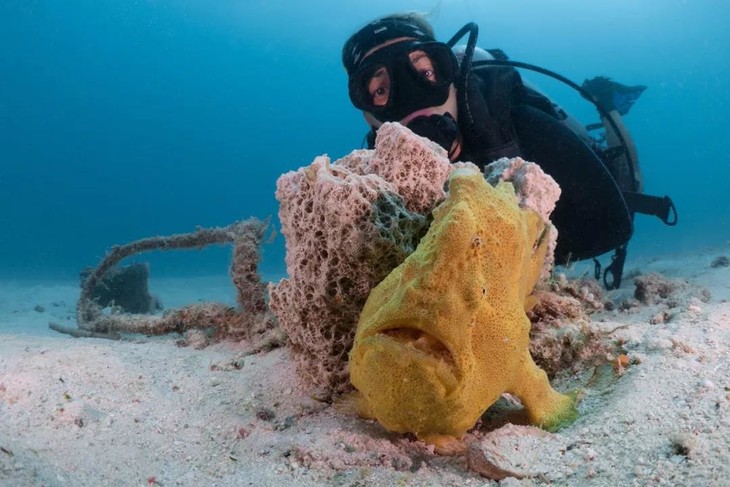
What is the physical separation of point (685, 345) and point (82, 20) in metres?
103

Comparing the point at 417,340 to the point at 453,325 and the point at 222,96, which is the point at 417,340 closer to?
the point at 453,325

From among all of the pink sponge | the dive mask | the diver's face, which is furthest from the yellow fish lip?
the dive mask

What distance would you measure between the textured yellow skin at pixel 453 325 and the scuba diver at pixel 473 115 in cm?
330

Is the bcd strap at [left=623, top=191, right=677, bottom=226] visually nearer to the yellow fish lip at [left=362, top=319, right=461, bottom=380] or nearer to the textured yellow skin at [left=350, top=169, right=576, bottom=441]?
the textured yellow skin at [left=350, top=169, right=576, bottom=441]

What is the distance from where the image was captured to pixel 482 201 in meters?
1.88

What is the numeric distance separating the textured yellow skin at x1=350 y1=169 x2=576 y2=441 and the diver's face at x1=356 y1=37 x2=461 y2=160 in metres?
3.45

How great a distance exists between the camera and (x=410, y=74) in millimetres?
5191

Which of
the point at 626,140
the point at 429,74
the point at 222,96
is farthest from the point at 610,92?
the point at 222,96

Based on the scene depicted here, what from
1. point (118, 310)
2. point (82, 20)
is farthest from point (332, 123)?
point (118, 310)

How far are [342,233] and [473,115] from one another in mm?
3618

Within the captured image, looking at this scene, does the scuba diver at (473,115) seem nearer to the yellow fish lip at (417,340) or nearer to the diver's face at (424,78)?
the diver's face at (424,78)

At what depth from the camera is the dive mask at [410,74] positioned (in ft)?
17.0

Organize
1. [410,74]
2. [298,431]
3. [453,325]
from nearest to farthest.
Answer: [453,325]
[298,431]
[410,74]

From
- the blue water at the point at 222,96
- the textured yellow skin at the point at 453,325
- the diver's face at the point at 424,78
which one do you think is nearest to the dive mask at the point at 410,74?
the diver's face at the point at 424,78
